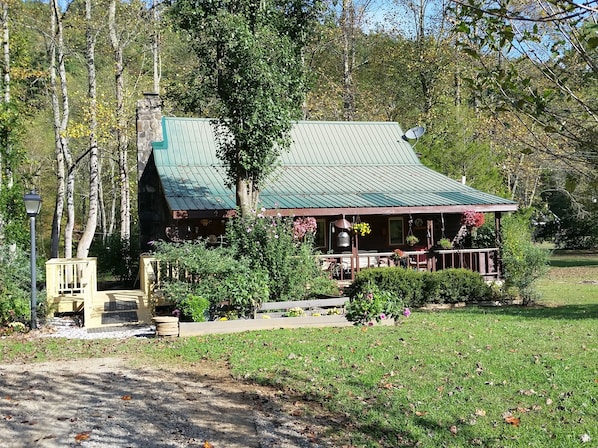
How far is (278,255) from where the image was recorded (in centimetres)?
1256

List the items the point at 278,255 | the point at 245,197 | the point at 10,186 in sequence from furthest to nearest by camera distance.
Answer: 1. the point at 10,186
2. the point at 245,197
3. the point at 278,255

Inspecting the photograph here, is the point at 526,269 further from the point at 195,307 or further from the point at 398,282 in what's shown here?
the point at 195,307

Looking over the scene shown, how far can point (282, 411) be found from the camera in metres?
6.28

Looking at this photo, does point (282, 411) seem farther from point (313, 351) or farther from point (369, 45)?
point (369, 45)

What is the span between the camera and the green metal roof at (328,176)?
16.5 metres

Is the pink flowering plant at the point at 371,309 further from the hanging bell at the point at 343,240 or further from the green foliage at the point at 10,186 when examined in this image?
the green foliage at the point at 10,186

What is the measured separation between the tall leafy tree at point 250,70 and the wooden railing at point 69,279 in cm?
359

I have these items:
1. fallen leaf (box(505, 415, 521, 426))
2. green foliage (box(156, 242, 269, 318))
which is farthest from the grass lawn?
green foliage (box(156, 242, 269, 318))

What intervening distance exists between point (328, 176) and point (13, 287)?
1013 cm

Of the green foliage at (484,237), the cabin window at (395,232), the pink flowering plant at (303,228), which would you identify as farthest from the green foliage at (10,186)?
the green foliage at (484,237)

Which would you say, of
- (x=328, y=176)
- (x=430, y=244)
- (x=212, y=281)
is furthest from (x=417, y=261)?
(x=212, y=281)

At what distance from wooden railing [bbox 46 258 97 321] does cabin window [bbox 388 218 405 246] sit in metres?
9.60

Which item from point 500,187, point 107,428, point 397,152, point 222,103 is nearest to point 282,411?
point 107,428

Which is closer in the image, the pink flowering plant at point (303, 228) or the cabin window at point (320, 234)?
the pink flowering plant at point (303, 228)
